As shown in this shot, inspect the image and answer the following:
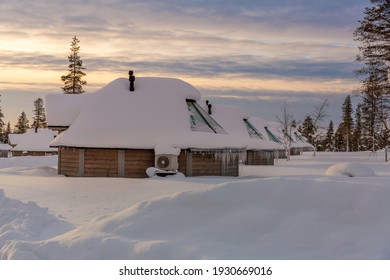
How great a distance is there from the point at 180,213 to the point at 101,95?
641 inches

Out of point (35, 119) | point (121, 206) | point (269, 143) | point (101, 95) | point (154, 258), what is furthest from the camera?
point (35, 119)

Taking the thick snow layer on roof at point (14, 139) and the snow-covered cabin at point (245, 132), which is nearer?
the snow-covered cabin at point (245, 132)

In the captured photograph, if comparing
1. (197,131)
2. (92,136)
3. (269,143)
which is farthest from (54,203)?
(269,143)

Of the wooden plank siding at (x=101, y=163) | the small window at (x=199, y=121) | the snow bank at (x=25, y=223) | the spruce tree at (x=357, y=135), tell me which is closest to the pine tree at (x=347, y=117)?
the spruce tree at (x=357, y=135)

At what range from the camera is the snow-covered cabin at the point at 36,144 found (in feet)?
183

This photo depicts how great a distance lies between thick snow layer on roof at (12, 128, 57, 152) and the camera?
55812 mm

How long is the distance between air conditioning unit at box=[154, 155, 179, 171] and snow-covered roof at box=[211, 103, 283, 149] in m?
15.6

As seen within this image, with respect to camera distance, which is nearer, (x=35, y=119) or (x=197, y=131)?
(x=197, y=131)

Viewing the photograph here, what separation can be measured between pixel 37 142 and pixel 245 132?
32.4 meters

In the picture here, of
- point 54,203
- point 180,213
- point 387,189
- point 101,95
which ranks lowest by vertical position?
point 54,203

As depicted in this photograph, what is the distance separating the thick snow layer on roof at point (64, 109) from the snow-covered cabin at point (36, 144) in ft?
106

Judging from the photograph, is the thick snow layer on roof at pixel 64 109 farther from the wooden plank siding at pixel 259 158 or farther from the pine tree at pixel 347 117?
the pine tree at pixel 347 117
